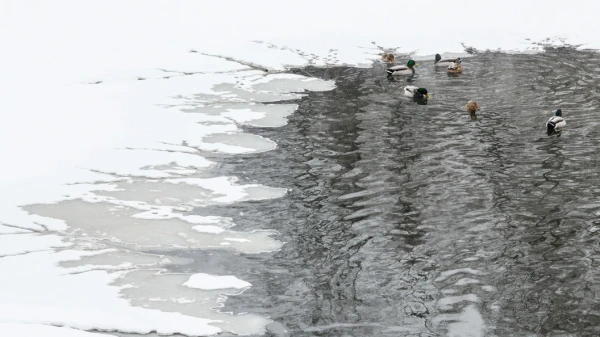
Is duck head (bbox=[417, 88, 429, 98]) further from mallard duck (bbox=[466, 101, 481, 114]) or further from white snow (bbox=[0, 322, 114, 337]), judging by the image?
white snow (bbox=[0, 322, 114, 337])

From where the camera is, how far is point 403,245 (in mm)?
9695

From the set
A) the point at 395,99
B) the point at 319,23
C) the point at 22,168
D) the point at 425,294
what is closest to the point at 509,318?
the point at 425,294

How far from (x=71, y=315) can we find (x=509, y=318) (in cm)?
419

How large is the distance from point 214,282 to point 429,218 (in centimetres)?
303

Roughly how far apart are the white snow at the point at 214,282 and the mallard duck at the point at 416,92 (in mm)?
9342

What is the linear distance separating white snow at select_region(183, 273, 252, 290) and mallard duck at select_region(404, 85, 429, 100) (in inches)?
368

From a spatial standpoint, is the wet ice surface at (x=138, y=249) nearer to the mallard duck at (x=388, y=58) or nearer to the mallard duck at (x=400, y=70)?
the mallard duck at (x=400, y=70)

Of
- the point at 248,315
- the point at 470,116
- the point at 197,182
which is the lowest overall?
the point at 248,315

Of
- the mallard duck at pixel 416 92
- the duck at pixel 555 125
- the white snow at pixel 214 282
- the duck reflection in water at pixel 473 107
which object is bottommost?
the white snow at pixel 214 282

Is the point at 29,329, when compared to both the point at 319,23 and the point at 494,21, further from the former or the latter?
the point at 494,21

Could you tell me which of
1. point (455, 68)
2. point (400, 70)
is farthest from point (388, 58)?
point (455, 68)

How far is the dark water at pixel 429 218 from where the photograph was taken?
8.10m

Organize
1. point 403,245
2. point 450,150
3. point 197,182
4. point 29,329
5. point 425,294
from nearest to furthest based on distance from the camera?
point 29,329 < point 425,294 < point 403,245 < point 197,182 < point 450,150

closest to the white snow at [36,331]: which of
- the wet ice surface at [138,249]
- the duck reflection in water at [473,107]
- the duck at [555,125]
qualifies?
the wet ice surface at [138,249]
